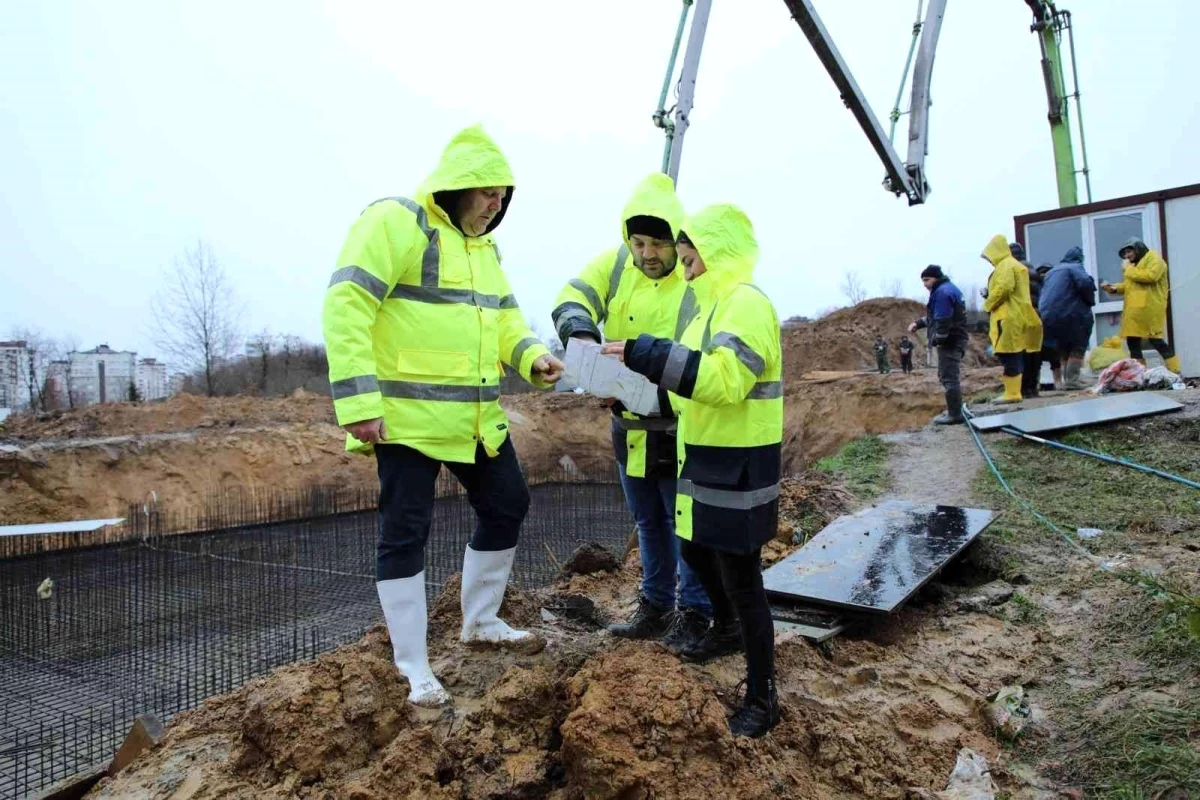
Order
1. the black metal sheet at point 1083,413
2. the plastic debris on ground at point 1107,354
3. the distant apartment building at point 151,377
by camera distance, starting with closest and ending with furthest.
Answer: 1. the black metal sheet at point 1083,413
2. the plastic debris on ground at point 1107,354
3. the distant apartment building at point 151,377

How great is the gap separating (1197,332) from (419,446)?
862 centimetres

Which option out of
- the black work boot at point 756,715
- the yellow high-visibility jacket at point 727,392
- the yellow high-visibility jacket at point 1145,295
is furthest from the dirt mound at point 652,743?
the yellow high-visibility jacket at point 1145,295

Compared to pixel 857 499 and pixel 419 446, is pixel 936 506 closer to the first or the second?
pixel 857 499

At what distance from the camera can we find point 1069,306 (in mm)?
7078

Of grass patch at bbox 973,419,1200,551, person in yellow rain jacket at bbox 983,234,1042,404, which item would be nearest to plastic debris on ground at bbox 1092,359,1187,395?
person in yellow rain jacket at bbox 983,234,1042,404

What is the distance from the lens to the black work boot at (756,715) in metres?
1.91

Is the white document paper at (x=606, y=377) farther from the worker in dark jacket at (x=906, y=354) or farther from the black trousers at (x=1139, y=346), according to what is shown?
the worker in dark jacket at (x=906, y=354)

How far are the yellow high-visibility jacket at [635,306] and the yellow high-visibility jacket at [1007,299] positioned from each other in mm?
5059

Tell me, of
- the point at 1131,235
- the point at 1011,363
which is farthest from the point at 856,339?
the point at 1011,363

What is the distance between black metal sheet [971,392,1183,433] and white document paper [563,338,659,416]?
4553 millimetres

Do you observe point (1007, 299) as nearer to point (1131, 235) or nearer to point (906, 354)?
point (1131, 235)

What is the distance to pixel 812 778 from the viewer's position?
5.99 ft

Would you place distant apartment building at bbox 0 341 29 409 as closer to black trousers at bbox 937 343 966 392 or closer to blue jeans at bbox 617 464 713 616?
black trousers at bbox 937 343 966 392

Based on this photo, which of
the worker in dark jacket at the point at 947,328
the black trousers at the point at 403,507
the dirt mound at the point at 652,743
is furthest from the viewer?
the worker in dark jacket at the point at 947,328
